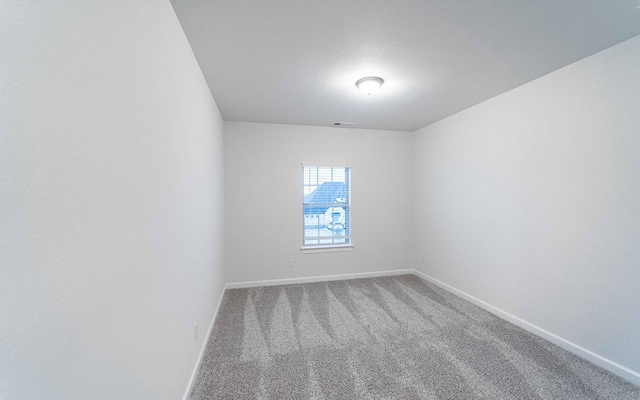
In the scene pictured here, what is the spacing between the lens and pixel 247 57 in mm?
2031

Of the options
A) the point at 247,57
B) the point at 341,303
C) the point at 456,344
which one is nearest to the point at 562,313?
the point at 456,344

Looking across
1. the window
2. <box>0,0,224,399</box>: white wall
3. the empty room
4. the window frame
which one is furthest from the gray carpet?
the window

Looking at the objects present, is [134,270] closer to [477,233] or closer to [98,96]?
[98,96]

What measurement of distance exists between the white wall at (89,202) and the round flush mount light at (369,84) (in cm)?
159

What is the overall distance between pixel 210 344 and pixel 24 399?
2069 millimetres

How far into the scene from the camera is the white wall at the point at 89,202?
1.74 ft

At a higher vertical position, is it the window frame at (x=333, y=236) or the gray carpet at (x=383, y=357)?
the window frame at (x=333, y=236)

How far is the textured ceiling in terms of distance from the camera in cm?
153

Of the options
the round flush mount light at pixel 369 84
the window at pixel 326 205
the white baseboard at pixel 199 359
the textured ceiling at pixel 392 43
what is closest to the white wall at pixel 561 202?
the textured ceiling at pixel 392 43

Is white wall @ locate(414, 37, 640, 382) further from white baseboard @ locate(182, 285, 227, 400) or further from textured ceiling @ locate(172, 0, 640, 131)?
white baseboard @ locate(182, 285, 227, 400)

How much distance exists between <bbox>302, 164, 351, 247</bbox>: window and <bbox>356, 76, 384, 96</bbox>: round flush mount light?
177 centimetres

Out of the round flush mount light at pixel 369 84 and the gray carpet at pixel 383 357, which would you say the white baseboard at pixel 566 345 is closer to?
the gray carpet at pixel 383 357

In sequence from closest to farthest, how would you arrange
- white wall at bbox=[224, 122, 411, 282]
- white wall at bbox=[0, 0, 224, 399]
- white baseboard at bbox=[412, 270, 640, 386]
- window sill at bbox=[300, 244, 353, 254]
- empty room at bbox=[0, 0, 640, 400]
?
white wall at bbox=[0, 0, 224, 399] < empty room at bbox=[0, 0, 640, 400] < white baseboard at bbox=[412, 270, 640, 386] < white wall at bbox=[224, 122, 411, 282] < window sill at bbox=[300, 244, 353, 254]

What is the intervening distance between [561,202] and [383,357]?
2.16 m
